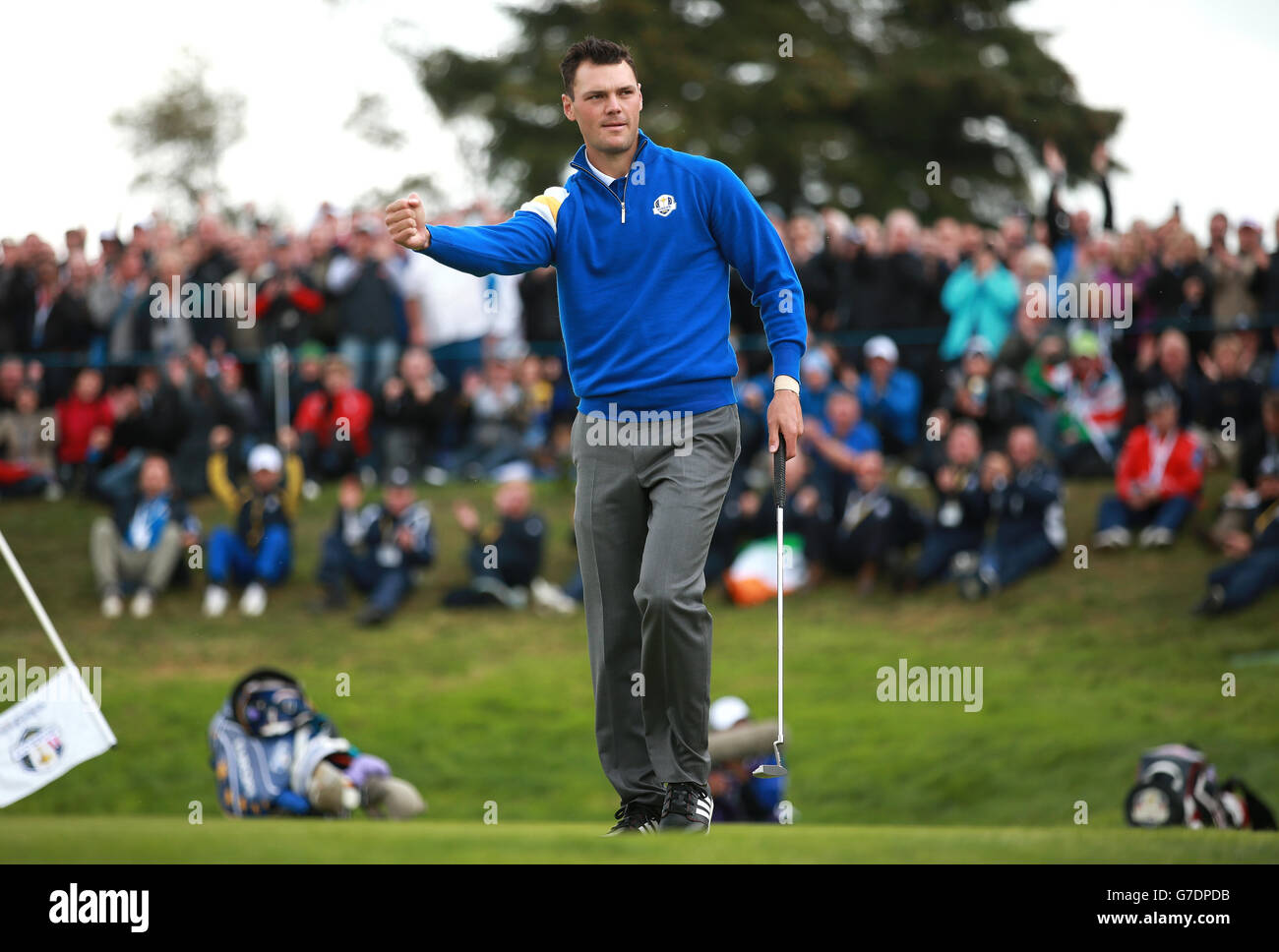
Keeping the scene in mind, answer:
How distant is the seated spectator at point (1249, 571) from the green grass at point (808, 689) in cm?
15

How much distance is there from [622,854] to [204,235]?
14.6 m

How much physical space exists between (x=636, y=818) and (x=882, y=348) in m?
10.7

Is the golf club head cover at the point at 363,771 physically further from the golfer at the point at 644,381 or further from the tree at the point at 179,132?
the tree at the point at 179,132

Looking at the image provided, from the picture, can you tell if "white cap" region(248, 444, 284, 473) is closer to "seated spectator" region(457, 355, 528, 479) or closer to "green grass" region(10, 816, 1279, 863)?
"seated spectator" region(457, 355, 528, 479)

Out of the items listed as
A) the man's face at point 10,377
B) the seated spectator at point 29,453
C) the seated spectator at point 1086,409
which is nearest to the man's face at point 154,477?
the seated spectator at point 29,453

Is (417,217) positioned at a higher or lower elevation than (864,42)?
lower

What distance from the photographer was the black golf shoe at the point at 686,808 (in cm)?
563

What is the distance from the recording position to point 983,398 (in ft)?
50.9

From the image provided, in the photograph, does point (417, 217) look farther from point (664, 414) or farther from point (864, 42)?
point (864, 42)

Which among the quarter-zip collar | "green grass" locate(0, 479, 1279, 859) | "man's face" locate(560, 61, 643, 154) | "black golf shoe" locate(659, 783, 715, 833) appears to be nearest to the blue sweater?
the quarter-zip collar

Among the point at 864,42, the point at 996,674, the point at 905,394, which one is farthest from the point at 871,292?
the point at 864,42

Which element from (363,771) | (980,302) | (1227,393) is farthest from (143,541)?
(1227,393)

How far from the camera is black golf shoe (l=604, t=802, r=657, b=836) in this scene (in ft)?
18.7

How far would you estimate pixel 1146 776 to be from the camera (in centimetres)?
934
